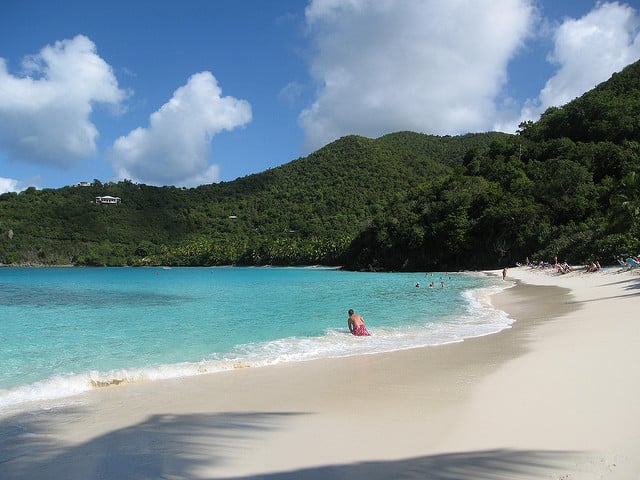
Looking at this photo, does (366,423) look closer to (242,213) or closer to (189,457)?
(189,457)

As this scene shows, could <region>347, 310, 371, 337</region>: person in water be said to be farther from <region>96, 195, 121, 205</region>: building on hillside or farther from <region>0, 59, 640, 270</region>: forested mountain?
<region>96, 195, 121, 205</region>: building on hillside

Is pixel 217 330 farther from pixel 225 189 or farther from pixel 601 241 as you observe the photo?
pixel 225 189

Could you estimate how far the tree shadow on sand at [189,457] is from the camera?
3982 millimetres

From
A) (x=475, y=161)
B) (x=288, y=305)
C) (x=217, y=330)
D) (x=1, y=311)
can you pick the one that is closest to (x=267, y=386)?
(x=217, y=330)

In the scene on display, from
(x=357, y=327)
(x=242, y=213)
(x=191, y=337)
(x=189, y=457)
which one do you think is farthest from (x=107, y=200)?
(x=189, y=457)

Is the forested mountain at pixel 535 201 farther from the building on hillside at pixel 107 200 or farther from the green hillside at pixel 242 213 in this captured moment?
the building on hillside at pixel 107 200

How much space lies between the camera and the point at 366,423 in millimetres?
5398

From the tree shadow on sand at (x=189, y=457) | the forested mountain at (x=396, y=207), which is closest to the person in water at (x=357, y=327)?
the tree shadow on sand at (x=189, y=457)

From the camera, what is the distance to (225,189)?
15288 centimetres

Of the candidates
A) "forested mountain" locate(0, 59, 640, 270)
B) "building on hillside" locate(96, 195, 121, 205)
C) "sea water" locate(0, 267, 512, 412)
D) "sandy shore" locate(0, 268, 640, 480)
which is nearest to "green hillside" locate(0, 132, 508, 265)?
"forested mountain" locate(0, 59, 640, 270)

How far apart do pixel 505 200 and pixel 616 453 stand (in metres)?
59.2

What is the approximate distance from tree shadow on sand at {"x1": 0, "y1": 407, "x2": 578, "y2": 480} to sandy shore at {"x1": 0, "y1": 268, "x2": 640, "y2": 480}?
0.02m

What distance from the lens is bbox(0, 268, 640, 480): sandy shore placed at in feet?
13.7

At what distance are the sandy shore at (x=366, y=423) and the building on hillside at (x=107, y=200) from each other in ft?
467
